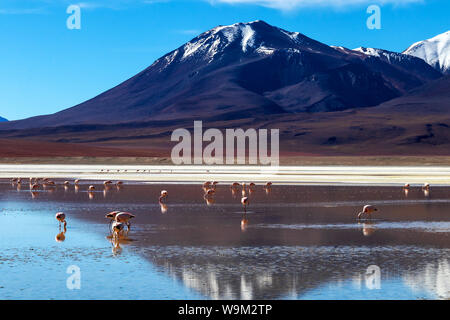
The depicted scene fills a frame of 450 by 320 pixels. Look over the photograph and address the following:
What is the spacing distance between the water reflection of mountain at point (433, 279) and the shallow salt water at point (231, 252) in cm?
2

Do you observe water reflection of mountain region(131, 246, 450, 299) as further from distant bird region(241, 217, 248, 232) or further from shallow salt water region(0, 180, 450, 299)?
distant bird region(241, 217, 248, 232)

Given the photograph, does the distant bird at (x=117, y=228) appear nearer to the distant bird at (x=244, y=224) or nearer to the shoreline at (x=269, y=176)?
the distant bird at (x=244, y=224)

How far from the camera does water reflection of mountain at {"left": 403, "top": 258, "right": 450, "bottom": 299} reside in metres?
11.3

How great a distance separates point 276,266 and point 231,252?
2054mm

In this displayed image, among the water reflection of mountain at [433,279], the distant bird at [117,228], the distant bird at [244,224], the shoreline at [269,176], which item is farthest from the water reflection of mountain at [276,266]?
the shoreline at [269,176]

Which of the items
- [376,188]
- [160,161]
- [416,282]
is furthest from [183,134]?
[416,282]

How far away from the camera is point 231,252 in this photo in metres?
15.5

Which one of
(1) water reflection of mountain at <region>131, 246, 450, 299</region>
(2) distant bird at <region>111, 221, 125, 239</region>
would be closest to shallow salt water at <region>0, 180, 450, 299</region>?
(1) water reflection of mountain at <region>131, 246, 450, 299</region>

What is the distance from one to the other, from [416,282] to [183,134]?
17093 centimetres

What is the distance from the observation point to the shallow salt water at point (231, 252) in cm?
1149

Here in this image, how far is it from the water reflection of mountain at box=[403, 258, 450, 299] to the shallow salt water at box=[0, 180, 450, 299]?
0.07 ft

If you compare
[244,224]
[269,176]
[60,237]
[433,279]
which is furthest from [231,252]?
[269,176]

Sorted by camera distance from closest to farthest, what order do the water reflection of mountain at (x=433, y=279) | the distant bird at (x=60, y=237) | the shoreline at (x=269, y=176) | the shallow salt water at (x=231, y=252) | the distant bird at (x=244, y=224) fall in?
the water reflection of mountain at (x=433, y=279), the shallow salt water at (x=231, y=252), the distant bird at (x=60, y=237), the distant bird at (x=244, y=224), the shoreline at (x=269, y=176)

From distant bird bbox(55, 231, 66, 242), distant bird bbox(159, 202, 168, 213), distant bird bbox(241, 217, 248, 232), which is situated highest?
distant bird bbox(159, 202, 168, 213)
